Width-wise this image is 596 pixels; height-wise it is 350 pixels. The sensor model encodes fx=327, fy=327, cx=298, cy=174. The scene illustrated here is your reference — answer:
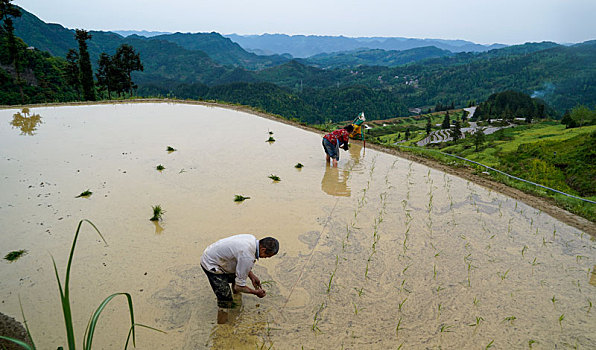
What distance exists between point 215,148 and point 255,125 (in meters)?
4.34

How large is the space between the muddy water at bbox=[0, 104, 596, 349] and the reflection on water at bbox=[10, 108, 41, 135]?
3058mm

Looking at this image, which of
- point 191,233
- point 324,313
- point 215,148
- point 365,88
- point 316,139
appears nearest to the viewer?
point 324,313

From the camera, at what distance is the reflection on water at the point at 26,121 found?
13.4 m

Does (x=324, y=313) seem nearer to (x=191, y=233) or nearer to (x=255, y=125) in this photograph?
(x=191, y=233)

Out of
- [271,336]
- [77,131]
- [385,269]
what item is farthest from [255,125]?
[271,336]

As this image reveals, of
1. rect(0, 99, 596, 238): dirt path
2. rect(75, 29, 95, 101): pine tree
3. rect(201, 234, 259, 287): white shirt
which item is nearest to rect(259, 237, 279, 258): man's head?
rect(201, 234, 259, 287): white shirt

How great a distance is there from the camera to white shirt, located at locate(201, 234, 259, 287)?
163 inches

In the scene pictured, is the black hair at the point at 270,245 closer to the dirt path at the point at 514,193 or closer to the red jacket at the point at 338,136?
the red jacket at the point at 338,136

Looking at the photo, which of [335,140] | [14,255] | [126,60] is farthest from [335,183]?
[126,60]

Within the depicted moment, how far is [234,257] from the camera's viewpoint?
425cm

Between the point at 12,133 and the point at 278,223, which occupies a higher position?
the point at 12,133

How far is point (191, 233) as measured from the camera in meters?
6.40

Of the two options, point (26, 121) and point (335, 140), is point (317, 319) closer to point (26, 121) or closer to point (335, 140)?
point (335, 140)

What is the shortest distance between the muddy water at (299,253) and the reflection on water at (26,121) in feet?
10.0
